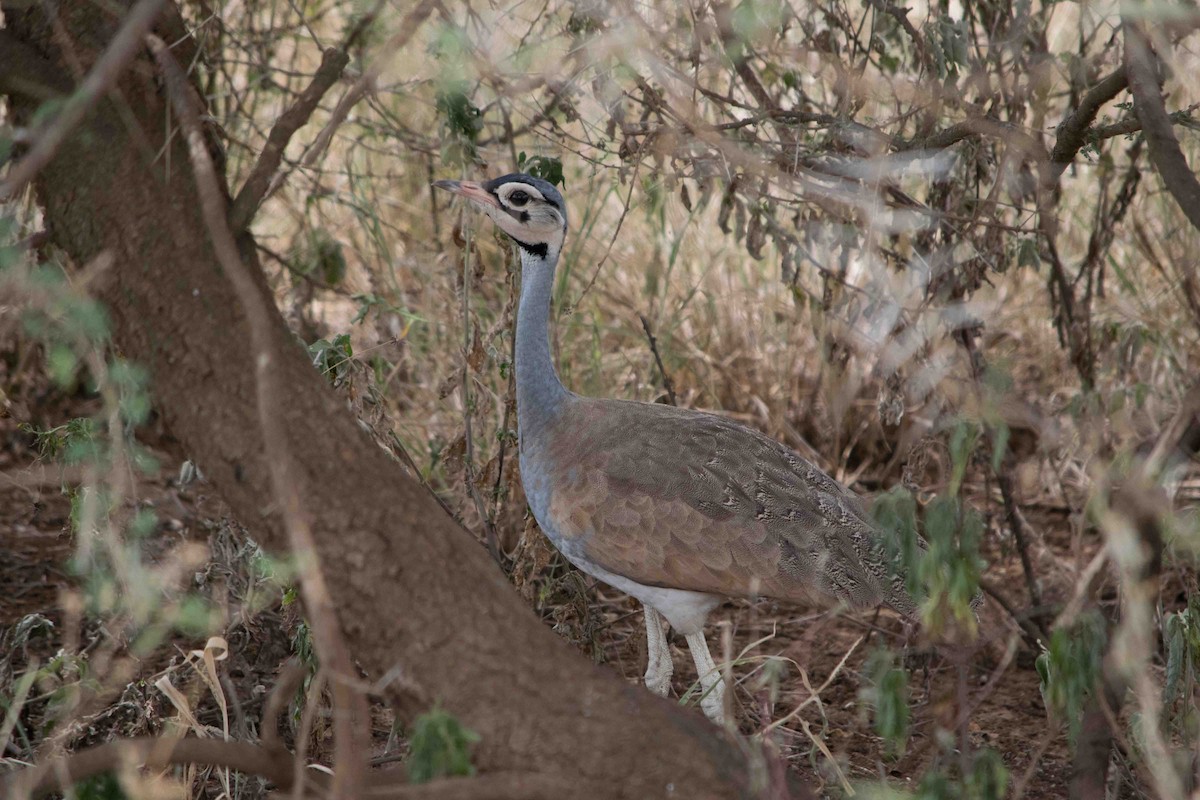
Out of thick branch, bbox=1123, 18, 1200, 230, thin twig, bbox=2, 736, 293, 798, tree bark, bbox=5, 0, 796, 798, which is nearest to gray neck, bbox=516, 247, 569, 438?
tree bark, bbox=5, 0, 796, 798

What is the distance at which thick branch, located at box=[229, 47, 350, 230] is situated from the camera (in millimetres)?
2273

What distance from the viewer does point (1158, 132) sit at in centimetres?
237

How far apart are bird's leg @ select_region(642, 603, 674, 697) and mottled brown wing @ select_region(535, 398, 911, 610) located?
0.34 meters

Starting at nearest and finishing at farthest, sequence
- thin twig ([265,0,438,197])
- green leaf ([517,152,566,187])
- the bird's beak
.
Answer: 1. thin twig ([265,0,438,197])
2. the bird's beak
3. green leaf ([517,152,566,187])

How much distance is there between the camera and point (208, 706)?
3.84 m

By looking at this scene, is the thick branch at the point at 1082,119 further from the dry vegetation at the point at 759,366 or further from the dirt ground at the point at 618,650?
the dirt ground at the point at 618,650

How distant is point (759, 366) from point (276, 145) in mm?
3777

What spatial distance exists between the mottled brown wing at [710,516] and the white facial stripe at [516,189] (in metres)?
0.75

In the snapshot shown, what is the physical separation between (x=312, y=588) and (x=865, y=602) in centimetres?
201

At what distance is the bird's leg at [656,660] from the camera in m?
3.85

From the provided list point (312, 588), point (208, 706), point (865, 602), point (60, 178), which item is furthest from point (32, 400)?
point (312, 588)

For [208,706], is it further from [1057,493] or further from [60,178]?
[1057,493]

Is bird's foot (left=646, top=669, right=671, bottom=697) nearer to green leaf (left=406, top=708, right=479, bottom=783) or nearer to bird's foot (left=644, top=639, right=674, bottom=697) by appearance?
bird's foot (left=644, top=639, right=674, bottom=697)

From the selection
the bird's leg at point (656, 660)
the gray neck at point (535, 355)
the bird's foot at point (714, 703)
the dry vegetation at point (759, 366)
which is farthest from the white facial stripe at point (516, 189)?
the bird's foot at point (714, 703)
